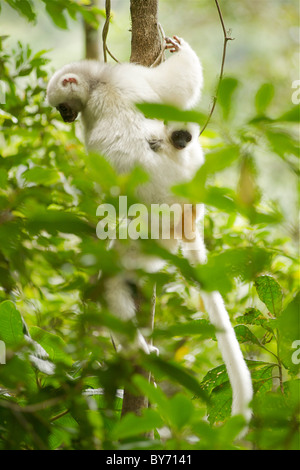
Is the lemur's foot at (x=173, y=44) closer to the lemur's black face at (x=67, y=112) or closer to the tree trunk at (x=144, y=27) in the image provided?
the tree trunk at (x=144, y=27)

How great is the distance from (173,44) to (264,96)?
8.32 feet

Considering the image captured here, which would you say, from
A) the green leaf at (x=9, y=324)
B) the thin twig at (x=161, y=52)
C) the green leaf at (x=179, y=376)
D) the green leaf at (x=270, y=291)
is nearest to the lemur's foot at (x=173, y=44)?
the thin twig at (x=161, y=52)

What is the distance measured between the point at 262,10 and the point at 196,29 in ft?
5.31

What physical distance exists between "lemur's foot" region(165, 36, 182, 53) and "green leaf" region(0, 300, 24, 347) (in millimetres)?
2158

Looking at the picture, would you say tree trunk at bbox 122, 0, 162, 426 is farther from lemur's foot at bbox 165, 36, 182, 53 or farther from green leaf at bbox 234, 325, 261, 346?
green leaf at bbox 234, 325, 261, 346

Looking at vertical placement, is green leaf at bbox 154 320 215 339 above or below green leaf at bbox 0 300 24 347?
below

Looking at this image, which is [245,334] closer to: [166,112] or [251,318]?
[251,318]

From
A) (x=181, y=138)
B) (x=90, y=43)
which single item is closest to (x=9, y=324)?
(x=181, y=138)

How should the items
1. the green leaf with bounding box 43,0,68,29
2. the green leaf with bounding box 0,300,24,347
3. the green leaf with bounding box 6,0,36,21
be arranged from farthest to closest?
the green leaf with bounding box 43,0,68,29 → the green leaf with bounding box 6,0,36,21 → the green leaf with bounding box 0,300,24,347

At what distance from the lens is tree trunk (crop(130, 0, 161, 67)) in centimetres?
290

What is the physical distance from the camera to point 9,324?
6.00 feet

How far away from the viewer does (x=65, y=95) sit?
3.15 metres

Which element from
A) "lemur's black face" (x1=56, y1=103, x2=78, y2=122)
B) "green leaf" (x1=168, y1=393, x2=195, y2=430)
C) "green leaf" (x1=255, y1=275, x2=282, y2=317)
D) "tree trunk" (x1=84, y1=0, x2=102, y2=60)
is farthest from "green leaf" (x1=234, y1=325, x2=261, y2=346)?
"tree trunk" (x1=84, y1=0, x2=102, y2=60)

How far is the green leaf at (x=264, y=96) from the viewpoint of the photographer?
3.11 feet
